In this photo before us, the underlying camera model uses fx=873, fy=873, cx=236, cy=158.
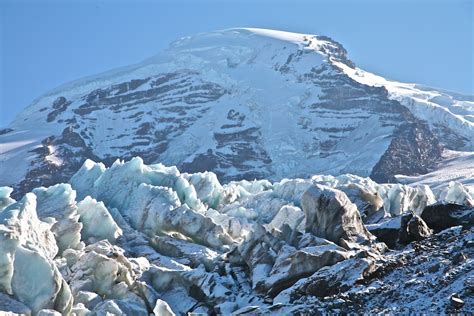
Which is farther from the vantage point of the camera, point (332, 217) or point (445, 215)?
point (332, 217)

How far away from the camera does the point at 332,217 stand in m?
51.1

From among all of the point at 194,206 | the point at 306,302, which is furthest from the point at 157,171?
the point at 306,302

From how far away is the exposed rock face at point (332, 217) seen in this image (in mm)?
50219

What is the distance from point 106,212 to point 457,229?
28.3 metres

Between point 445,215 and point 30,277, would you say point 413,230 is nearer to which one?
point 445,215

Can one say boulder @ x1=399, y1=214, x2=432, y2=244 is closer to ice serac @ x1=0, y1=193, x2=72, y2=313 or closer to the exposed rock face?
the exposed rock face

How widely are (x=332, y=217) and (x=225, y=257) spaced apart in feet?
27.6

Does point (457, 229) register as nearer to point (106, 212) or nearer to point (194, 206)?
point (106, 212)

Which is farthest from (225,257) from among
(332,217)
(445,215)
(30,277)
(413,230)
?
(30,277)

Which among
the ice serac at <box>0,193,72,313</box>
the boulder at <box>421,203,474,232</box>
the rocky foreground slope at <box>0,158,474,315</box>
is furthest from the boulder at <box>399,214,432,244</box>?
the ice serac at <box>0,193,72,313</box>

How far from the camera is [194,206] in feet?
257

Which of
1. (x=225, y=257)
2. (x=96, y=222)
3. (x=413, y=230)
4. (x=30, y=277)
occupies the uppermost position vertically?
(x=30, y=277)

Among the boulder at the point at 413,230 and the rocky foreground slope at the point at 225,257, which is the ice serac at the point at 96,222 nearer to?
the rocky foreground slope at the point at 225,257

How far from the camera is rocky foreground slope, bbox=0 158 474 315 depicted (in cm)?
3662
